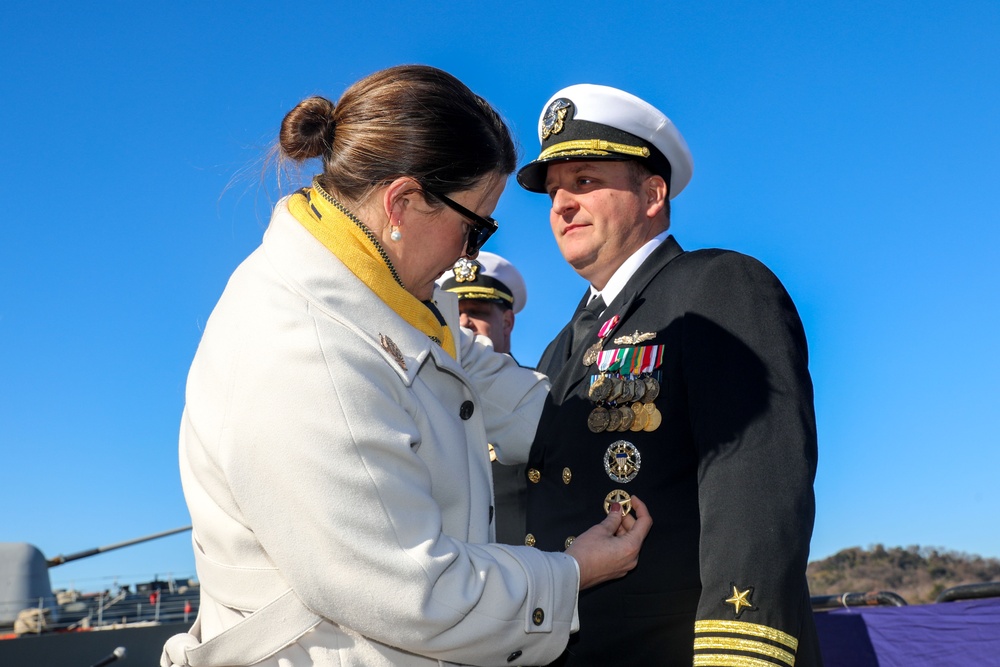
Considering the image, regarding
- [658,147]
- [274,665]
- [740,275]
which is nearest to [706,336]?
[740,275]

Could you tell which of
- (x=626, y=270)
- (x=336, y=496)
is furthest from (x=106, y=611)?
(x=336, y=496)

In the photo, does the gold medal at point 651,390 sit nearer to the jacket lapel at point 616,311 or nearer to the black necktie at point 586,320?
the jacket lapel at point 616,311

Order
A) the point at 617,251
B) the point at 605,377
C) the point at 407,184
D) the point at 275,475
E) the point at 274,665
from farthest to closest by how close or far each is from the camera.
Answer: the point at 617,251
the point at 605,377
the point at 407,184
the point at 274,665
the point at 275,475

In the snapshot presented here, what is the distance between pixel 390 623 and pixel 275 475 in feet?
1.20

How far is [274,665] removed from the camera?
2092 millimetres

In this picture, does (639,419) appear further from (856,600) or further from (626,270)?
(856,600)

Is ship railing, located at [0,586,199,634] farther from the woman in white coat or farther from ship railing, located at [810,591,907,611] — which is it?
the woman in white coat

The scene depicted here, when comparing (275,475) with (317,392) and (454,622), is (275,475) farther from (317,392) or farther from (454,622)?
(454,622)

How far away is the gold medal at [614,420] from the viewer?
2.88 meters

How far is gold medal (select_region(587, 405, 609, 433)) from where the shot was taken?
9.52 feet

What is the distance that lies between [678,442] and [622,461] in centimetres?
16

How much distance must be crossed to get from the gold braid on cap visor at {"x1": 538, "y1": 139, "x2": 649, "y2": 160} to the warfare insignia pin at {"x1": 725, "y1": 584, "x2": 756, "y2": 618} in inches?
63.4

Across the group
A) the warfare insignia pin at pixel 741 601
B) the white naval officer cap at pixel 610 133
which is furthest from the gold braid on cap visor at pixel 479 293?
the warfare insignia pin at pixel 741 601

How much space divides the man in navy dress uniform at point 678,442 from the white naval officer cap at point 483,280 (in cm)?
249
